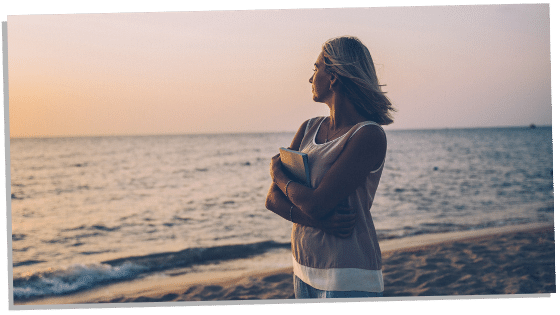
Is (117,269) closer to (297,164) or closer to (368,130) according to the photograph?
(297,164)

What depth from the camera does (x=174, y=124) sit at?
451 centimetres

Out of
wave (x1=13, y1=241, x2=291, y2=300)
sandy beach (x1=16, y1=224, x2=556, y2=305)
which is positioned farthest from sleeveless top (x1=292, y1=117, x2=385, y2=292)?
wave (x1=13, y1=241, x2=291, y2=300)

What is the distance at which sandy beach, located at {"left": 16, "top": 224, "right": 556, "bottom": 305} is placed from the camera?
10.7 ft

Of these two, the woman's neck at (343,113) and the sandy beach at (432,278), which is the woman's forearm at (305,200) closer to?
the woman's neck at (343,113)

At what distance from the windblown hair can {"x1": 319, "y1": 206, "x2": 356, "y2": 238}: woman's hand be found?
0.99 ft

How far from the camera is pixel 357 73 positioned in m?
1.21

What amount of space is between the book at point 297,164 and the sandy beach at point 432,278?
2.39m

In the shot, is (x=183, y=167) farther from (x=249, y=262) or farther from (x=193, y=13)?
(x=193, y=13)

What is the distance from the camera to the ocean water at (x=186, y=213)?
362cm

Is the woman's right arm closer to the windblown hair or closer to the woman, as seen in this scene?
the woman

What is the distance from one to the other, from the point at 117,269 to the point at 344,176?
3.69m

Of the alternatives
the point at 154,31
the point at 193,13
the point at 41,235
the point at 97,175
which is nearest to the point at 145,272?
the point at 41,235

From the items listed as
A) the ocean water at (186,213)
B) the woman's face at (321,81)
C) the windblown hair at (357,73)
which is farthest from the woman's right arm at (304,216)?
the ocean water at (186,213)

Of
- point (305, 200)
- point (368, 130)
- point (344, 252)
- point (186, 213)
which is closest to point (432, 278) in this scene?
point (344, 252)
